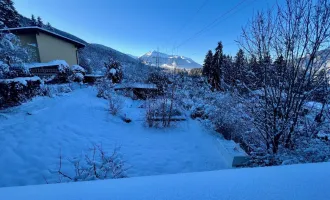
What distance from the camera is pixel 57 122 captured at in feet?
14.5

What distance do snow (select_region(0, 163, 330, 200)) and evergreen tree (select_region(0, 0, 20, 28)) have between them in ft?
78.2

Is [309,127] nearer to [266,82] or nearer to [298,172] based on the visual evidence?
[266,82]

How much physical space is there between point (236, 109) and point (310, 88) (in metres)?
1.43

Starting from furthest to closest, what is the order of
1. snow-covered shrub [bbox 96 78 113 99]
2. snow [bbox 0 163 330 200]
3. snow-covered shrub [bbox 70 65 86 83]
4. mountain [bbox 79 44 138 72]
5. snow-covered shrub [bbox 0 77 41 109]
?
1. mountain [bbox 79 44 138 72]
2. snow-covered shrub [bbox 70 65 86 83]
3. snow-covered shrub [bbox 96 78 113 99]
4. snow-covered shrub [bbox 0 77 41 109]
5. snow [bbox 0 163 330 200]

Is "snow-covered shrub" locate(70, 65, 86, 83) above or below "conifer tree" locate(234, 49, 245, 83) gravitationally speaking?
below

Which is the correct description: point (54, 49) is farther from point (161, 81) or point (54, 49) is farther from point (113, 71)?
point (161, 81)

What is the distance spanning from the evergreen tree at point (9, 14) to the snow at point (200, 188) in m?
23.8

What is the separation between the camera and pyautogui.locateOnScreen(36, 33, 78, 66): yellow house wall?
1138 centimetres

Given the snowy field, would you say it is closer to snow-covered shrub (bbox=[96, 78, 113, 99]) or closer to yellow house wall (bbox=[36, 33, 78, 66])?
snow-covered shrub (bbox=[96, 78, 113, 99])

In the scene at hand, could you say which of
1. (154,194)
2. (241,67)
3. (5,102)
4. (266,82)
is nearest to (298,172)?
(154,194)

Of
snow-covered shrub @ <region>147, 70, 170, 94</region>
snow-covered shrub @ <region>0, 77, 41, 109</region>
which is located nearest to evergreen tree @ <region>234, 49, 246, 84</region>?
snow-covered shrub @ <region>147, 70, 170, 94</region>

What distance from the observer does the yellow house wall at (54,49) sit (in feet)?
37.3

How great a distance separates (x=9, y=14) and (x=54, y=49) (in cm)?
1043

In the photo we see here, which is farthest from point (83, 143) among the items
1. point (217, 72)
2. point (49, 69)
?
point (217, 72)
